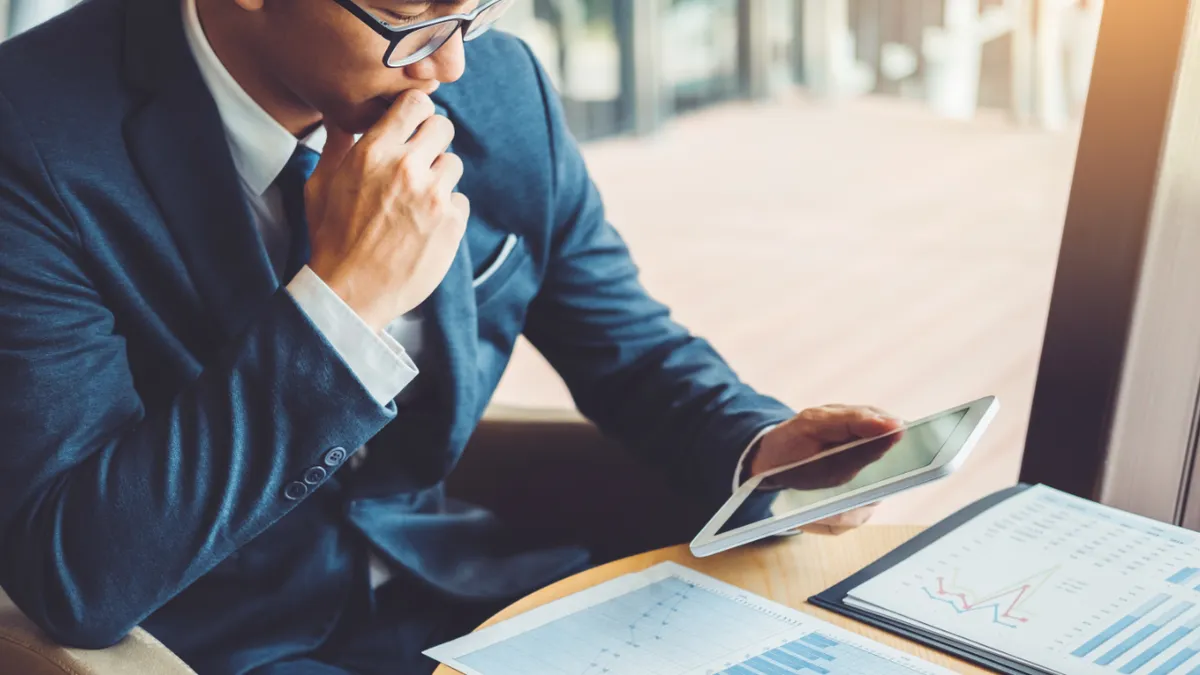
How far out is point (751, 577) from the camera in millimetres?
1175

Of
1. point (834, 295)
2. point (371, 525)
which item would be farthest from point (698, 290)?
point (371, 525)

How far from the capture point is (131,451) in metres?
1.04

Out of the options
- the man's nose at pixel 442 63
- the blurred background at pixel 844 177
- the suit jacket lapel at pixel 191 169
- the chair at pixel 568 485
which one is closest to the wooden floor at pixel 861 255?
the blurred background at pixel 844 177

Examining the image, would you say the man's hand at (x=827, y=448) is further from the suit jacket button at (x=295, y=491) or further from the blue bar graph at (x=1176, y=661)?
the suit jacket button at (x=295, y=491)

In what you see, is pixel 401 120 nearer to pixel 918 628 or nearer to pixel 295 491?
pixel 295 491

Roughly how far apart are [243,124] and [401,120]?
0.17 meters

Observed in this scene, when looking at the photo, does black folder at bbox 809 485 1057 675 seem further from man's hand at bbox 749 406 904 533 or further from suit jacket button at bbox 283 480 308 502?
suit jacket button at bbox 283 480 308 502

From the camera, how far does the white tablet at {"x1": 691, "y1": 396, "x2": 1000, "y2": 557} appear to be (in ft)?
3.18

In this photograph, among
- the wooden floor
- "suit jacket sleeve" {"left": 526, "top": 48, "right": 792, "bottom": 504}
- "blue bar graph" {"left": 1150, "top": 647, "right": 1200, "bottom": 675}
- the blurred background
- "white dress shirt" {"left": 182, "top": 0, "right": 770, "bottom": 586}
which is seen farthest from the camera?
the blurred background

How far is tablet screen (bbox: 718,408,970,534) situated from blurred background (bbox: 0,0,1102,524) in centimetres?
47

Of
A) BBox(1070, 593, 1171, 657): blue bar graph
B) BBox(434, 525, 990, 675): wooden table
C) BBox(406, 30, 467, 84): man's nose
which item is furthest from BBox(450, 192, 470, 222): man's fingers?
BBox(1070, 593, 1171, 657): blue bar graph

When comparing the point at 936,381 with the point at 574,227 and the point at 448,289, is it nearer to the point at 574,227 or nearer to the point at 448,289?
the point at 574,227

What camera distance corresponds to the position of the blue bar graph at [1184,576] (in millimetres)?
1076

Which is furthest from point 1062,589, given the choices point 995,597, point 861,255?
point 861,255
